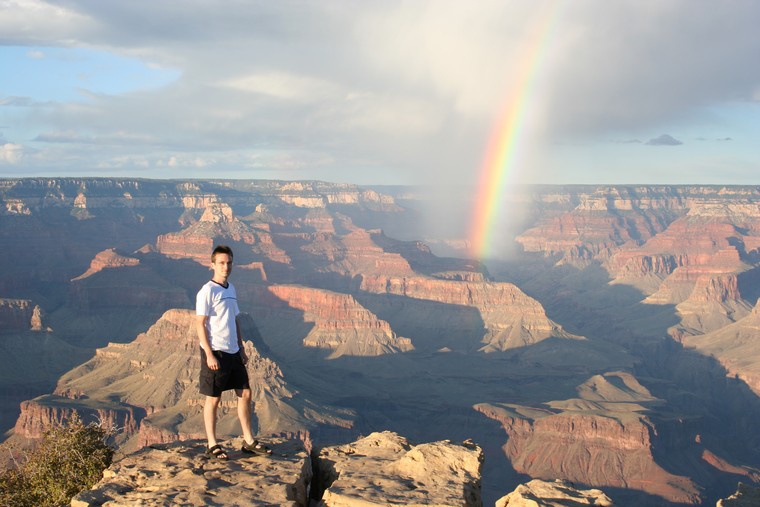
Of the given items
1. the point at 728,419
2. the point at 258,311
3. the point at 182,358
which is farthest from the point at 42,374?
the point at 728,419

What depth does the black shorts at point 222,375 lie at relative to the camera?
19.3 metres

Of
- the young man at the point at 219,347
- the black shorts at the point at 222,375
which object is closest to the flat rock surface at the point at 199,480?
the young man at the point at 219,347

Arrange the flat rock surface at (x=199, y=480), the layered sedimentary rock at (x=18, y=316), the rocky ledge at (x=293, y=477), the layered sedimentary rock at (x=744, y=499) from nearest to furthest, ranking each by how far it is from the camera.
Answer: the flat rock surface at (x=199, y=480) < the rocky ledge at (x=293, y=477) < the layered sedimentary rock at (x=744, y=499) < the layered sedimentary rock at (x=18, y=316)

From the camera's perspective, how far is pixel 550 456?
101312 mm

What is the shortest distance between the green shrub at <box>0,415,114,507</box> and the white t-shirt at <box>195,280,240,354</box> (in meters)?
4.81

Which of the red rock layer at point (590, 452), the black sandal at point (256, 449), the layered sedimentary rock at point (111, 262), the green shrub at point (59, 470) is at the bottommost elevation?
the red rock layer at point (590, 452)

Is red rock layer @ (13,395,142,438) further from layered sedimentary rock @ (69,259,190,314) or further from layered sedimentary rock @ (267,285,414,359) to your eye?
layered sedimentary rock @ (69,259,190,314)

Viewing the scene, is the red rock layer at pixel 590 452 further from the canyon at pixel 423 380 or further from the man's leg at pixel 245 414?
the man's leg at pixel 245 414

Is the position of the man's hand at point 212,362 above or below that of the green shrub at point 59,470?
above

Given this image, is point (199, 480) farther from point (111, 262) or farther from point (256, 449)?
point (111, 262)

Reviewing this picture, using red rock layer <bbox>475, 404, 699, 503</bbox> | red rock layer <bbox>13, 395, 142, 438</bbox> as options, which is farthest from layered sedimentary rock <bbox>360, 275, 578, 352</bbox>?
red rock layer <bbox>13, 395, 142, 438</bbox>

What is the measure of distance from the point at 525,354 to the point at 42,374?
83556 mm

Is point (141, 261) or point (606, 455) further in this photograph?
point (141, 261)

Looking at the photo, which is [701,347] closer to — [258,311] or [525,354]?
[525,354]
